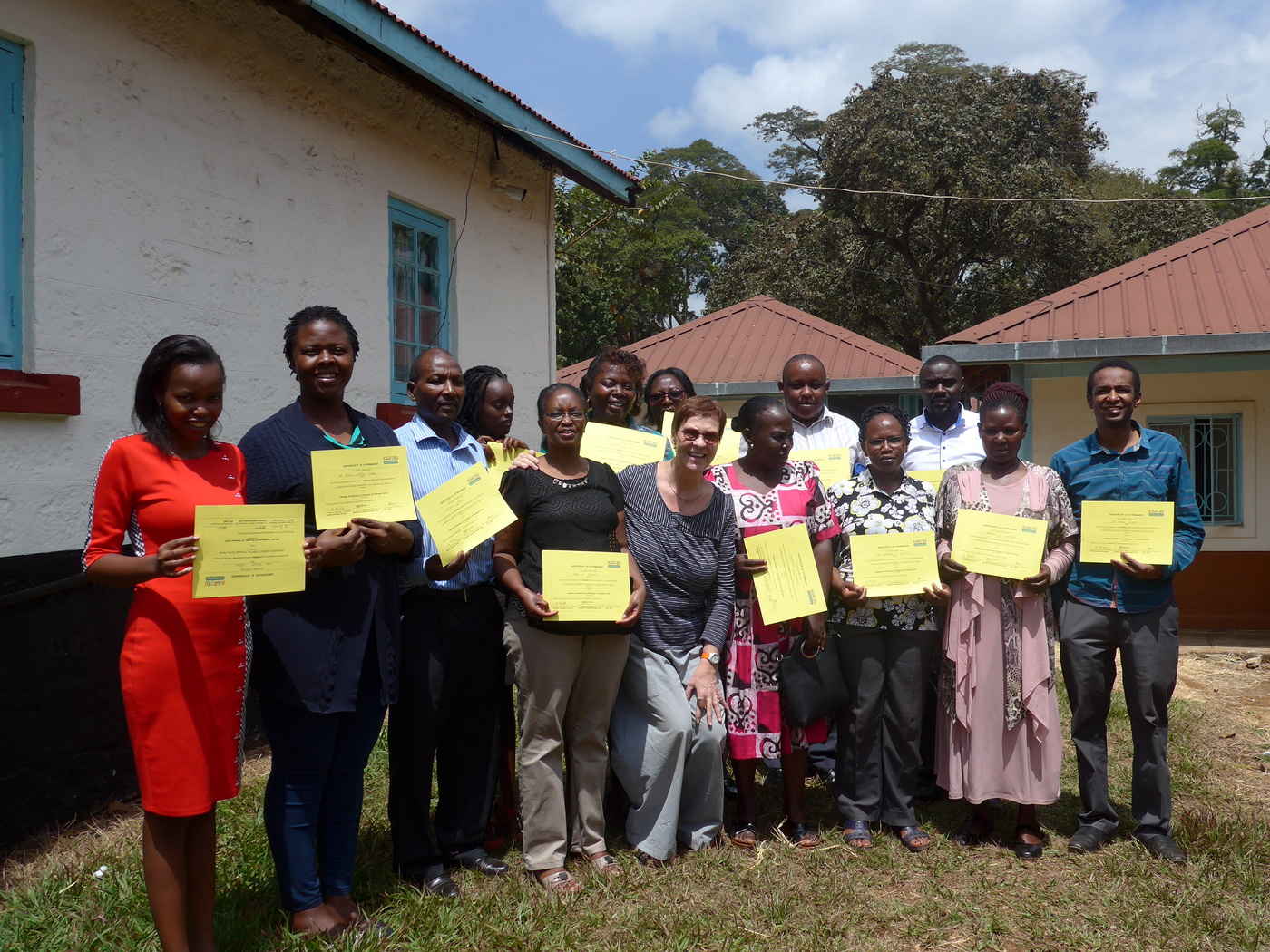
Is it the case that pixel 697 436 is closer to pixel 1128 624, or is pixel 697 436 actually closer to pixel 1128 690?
pixel 1128 624

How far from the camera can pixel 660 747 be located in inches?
149

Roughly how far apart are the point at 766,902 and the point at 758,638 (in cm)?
103

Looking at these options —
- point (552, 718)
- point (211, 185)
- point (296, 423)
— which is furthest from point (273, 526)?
point (211, 185)

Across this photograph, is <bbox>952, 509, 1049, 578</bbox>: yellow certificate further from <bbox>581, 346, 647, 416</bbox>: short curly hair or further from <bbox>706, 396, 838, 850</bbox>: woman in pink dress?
<bbox>581, 346, 647, 416</bbox>: short curly hair

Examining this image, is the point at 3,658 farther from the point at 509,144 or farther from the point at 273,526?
the point at 509,144

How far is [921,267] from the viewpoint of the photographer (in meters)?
22.3

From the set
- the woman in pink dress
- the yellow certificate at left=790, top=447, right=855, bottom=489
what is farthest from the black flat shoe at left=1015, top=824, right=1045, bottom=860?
the yellow certificate at left=790, top=447, right=855, bottom=489

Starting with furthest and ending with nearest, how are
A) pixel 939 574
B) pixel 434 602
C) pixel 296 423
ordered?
pixel 939 574 → pixel 434 602 → pixel 296 423

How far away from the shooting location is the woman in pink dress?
3963 mm

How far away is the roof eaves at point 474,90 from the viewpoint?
5.40m

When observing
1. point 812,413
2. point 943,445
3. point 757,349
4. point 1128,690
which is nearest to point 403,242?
point 812,413

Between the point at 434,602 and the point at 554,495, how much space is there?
1.95ft

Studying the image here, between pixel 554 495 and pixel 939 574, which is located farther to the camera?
pixel 939 574

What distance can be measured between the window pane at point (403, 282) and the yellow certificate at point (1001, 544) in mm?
4492
